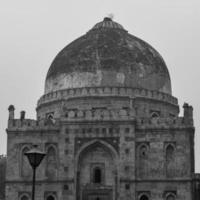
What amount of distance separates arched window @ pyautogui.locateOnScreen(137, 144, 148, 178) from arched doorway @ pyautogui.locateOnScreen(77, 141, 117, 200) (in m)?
1.57

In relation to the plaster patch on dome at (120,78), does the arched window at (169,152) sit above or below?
below

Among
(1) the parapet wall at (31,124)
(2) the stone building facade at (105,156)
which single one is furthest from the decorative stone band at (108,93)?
(1) the parapet wall at (31,124)

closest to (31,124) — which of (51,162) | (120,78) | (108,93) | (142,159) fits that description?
(51,162)

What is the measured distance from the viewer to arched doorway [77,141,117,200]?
126 feet

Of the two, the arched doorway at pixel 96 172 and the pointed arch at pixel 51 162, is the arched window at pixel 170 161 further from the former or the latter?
the pointed arch at pixel 51 162

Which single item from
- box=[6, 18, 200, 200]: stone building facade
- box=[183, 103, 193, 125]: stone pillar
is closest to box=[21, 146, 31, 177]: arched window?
box=[6, 18, 200, 200]: stone building facade

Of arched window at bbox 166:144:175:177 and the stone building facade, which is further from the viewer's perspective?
arched window at bbox 166:144:175:177

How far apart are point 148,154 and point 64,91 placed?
8.75m

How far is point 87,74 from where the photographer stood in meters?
43.5

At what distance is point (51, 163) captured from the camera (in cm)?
3925

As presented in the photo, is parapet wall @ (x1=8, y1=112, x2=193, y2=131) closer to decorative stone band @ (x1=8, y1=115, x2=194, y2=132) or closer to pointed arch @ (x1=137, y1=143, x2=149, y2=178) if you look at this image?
decorative stone band @ (x1=8, y1=115, x2=194, y2=132)

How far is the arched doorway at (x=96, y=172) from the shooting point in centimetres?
3844

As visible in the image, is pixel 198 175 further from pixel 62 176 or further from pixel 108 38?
pixel 108 38

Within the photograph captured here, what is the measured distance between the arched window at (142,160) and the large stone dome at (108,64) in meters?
6.01
